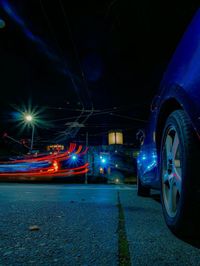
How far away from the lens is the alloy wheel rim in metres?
1.52

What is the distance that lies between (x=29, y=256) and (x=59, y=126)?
26525 mm

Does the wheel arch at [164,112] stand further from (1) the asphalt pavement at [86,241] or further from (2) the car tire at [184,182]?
(1) the asphalt pavement at [86,241]

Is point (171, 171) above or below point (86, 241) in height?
above

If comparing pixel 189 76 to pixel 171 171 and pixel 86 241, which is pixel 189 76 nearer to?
pixel 171 171

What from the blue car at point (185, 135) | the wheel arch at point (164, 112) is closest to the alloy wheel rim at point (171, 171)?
the blue car at point (185, 135)

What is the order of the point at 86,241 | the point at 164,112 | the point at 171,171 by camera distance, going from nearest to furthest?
1. the point at 86,241
2. the point at 171,171
3. the point at 164,112

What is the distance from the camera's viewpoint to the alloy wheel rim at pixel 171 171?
1.52 m

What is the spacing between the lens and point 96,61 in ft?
28.9

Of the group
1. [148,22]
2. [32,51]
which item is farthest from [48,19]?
[148,22]

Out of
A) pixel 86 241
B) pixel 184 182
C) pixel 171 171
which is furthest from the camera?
pixel 171 171

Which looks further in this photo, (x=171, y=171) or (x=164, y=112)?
(x=164, y=112)

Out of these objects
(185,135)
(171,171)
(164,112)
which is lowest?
(171,171)

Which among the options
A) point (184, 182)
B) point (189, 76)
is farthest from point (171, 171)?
point (189, 76)

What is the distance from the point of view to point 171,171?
65.2 inches
